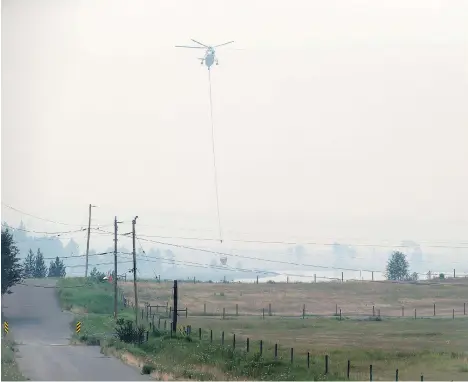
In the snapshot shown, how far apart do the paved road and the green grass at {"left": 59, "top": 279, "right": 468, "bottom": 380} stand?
129cm

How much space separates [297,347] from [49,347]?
506 inches

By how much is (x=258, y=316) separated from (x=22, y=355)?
3837 centimetres

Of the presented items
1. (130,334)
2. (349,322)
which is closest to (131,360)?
(130,334)

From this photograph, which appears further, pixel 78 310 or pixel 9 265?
pixel 78 310

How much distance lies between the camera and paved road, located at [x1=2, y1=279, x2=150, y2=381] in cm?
3152

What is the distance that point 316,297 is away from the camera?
324 ft

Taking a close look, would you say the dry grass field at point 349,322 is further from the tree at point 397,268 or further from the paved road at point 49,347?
the tree at point 397,268

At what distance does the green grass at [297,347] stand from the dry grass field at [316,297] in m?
10.3

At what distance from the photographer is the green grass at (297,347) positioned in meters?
32.8

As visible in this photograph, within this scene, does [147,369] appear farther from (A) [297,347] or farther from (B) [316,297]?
(B) [316,297]

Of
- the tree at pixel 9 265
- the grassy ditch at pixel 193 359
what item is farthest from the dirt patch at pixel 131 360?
the tree at pixel 9 265

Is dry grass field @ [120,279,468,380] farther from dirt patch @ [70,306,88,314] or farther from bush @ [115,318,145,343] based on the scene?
dirt patch @ [70,306,88,314]

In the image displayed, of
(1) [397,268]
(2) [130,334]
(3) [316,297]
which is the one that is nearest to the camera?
(2) [130,334]

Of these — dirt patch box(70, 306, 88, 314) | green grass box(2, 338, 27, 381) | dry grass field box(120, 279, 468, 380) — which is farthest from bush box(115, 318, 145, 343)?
dirt patch box(70, 306, 88, 314)
